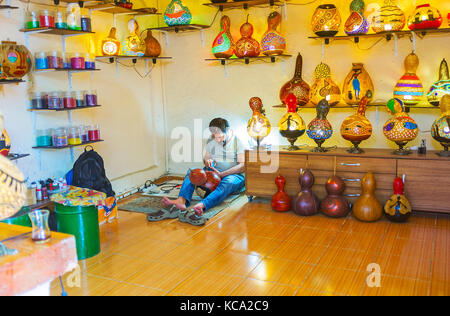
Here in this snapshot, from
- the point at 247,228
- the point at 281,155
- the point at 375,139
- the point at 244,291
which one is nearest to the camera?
the point at 244,291

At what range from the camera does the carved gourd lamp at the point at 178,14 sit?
190 inches

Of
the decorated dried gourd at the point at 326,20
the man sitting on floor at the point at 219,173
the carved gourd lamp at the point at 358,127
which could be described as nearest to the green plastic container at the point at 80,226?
the man sitting on floor at the point at 219,173

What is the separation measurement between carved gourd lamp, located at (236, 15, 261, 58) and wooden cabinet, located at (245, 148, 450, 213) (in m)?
1.12

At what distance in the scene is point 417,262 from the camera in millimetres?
2873

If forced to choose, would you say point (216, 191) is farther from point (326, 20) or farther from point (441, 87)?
point (441, 87)

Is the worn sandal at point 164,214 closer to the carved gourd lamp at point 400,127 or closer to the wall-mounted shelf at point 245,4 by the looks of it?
the carved gourd lamp at point 400,127

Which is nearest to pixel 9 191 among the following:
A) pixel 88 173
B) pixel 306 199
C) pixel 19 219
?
pixel 19 219

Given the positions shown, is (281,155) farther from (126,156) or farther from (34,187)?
(34,187)

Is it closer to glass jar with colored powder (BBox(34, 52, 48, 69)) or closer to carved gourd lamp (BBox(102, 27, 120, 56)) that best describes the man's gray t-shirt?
carved gourd lamp (BBox(102, 27, 120, 56))

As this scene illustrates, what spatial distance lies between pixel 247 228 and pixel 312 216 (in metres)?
0.63

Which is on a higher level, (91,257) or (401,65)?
(401,65)

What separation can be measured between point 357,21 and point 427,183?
5.27 feet

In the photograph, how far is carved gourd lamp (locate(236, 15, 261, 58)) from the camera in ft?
15.4
